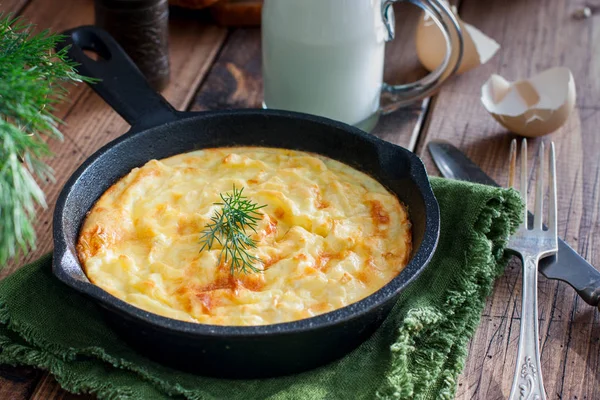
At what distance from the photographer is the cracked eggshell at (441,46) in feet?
10.3

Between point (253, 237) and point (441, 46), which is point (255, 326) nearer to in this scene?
point (253, 237)

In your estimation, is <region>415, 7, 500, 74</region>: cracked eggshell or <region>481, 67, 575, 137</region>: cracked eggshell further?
<region>415, 7, 500, 74</region>: cracked eggshell

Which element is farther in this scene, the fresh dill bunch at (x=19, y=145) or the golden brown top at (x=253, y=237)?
the golden brown top at (x=253, y=237)

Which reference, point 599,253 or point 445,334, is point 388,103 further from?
point 445,334

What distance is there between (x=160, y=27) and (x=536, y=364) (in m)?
1.84

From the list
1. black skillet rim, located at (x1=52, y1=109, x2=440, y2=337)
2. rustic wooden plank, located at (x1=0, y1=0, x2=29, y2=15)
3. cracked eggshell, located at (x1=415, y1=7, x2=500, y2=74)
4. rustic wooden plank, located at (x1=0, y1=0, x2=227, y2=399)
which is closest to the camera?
black skillet rim, located at (x1=52, y1=109, x2=440, y2=337)

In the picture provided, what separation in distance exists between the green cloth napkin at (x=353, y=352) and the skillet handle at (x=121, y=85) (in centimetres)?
55

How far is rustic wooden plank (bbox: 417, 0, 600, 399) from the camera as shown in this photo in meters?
2.08

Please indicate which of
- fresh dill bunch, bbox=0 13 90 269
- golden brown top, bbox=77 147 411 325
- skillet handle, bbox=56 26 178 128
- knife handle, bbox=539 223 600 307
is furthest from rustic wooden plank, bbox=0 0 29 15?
knife handle, bbox=539 223 600 307

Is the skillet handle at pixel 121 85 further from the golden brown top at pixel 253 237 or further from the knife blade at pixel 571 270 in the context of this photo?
the knife blade at pixel 571 270

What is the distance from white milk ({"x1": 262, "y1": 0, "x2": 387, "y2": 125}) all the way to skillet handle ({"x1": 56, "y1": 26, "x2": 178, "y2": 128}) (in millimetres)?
432

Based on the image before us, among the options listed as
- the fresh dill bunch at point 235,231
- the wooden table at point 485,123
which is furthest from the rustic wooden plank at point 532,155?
the fresh dill bunch at point 235,231

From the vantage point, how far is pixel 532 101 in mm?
2971

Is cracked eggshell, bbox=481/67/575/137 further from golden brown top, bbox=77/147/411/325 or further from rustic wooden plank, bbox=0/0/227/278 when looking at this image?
rustic wooden plank, bbox=0/0/227/278
